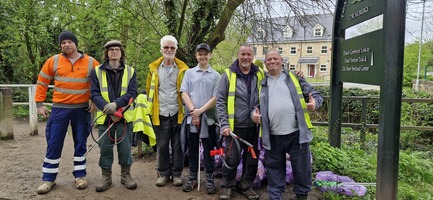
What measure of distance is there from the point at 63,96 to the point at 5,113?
358 cm

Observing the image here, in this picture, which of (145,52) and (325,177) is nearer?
(325,177)

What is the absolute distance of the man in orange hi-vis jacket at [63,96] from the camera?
12.6ft

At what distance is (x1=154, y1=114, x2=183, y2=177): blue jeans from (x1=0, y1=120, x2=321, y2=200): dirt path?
8.8 inches

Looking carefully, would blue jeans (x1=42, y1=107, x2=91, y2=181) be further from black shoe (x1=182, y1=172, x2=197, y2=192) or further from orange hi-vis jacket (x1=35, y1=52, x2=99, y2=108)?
black shoe (x1=182, y1=172, x2=197, y2=192)

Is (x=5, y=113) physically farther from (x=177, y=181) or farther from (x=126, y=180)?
(x=177, y=181)

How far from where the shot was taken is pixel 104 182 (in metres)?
3.98

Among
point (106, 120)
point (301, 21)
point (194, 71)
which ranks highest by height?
point (301, 21)

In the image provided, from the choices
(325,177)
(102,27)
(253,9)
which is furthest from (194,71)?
(102,27)

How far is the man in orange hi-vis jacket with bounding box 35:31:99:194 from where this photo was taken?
12.6 feet

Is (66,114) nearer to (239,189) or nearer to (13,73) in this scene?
(239,189)

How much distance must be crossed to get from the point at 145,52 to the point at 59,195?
5.73 m

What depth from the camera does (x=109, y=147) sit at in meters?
3.96

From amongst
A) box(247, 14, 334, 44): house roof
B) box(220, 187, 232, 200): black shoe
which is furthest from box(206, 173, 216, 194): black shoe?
box(247, 14, 334, 44): house roof

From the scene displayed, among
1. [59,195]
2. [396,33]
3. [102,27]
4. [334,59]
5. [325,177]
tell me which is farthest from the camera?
[102,27]
